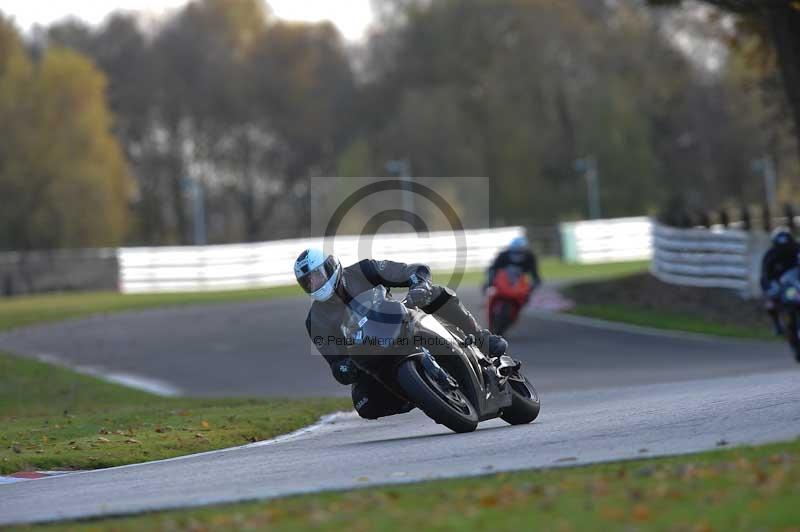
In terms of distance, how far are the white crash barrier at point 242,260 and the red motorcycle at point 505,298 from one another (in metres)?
18.7

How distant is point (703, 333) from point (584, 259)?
1081 inches

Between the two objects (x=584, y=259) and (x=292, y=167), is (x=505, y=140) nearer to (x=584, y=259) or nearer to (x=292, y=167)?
(x=292, y=167)

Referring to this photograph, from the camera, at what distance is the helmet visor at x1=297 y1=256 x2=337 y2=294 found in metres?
10.6

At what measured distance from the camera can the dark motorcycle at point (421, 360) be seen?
1055 centimetres

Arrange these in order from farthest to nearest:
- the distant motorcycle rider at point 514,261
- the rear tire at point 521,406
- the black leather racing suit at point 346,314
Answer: the distant motorcycle rider at point 514,261, the rear tire at point 521,406, the black leather racing suit at point 346,314

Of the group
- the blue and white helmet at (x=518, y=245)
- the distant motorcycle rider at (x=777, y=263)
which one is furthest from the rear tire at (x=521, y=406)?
the blue and white helmet at (x=518, y=245)

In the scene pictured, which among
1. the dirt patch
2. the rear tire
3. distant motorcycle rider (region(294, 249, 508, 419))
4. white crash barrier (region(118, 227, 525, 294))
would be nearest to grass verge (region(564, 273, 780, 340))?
the dirt patch

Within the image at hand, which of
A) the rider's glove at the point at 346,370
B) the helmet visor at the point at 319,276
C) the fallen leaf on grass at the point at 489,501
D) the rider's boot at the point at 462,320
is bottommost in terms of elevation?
the fallen leaf on grass at the point at 489,501

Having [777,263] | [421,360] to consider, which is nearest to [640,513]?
[421,360]

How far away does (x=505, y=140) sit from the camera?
7794 cm

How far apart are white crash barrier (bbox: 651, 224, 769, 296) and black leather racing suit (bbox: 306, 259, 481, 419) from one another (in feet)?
57.2

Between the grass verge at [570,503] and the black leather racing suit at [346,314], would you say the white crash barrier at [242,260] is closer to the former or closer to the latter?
the black leather racing suit at [346,314]

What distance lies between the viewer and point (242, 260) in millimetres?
45281

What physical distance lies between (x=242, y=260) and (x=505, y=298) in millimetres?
23941
